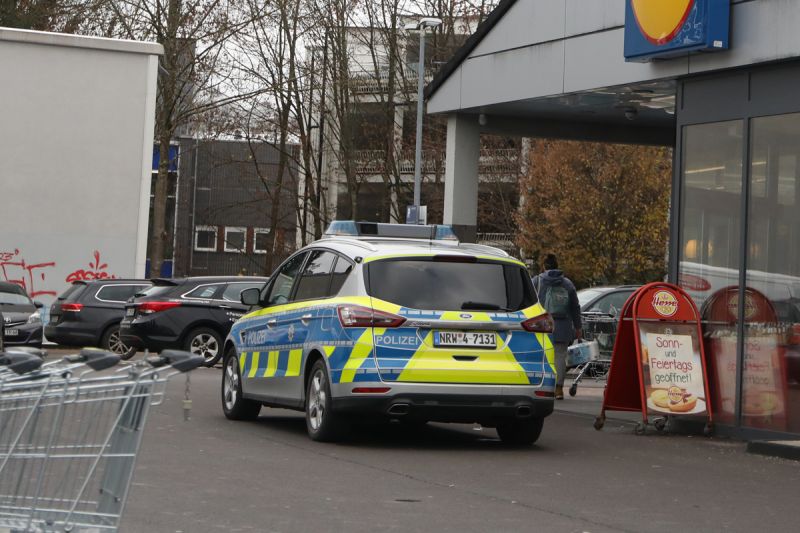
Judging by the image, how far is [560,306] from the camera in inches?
735

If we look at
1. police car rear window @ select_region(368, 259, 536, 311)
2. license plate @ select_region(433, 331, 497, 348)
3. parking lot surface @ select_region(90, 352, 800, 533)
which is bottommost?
parking lot surface @ select_region(90, 352, 800, 533)

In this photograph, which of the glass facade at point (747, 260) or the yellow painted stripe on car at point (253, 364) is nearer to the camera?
the glass facade at point (747, 260)

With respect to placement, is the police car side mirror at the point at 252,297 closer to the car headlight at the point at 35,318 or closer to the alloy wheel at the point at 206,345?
the alloy wheel at the point at 206,345

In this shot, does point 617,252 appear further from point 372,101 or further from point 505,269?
point 505,269

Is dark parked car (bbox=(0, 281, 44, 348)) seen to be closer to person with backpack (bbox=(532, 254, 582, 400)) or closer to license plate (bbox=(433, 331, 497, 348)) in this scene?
person with backpack (bbox=(532, 254, 582, 400))

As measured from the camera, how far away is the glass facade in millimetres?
13461

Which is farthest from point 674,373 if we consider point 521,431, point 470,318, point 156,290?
point 156,290

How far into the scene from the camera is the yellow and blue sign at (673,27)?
→ 13938 millimetres

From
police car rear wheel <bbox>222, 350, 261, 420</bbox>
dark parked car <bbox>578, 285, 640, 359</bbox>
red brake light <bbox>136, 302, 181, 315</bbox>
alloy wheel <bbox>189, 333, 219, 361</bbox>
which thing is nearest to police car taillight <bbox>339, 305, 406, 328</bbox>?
police car rear wheel <bbox>222, 350, 261, 420</bbox>

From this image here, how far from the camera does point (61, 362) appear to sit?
18.3ft

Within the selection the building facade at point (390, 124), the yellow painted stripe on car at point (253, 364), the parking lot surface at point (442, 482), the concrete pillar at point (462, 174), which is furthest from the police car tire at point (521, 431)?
the building facade at point (390, 124)

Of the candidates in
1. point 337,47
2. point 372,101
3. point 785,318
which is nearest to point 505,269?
point 785,318

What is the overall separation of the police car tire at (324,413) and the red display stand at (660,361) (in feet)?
11.4

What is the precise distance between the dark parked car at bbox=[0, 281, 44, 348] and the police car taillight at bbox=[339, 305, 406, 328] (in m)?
16.2
